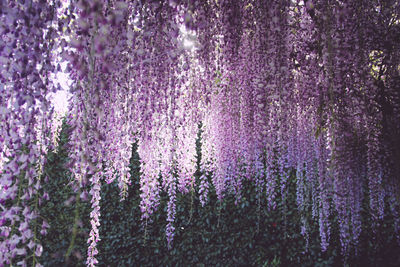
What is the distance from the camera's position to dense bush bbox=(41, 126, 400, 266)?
426cm

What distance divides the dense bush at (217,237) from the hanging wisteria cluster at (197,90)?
1.14m

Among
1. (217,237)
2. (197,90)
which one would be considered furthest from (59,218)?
(197,90)

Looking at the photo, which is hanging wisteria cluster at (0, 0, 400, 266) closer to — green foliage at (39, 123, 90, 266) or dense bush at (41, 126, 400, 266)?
dense bush at (41, 126, 400, 266)

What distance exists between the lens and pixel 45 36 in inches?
61.1

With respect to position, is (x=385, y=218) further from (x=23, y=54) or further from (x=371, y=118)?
(x=23, y=54)

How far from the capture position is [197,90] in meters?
2.48

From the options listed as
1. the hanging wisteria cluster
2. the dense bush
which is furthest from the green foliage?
the hanging wisteria cluster

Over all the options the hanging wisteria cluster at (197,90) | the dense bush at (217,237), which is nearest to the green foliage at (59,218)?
the dense bush at (217,237)

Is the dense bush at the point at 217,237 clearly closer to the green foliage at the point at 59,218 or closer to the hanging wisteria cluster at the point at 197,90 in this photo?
the green foliage at the point at 59,218

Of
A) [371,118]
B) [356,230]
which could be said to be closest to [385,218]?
[356,230]

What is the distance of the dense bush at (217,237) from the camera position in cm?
426

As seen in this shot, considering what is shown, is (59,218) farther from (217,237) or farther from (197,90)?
(197,90)

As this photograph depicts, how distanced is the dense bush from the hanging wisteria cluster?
3.76ft

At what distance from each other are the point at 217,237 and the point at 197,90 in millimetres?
2983
